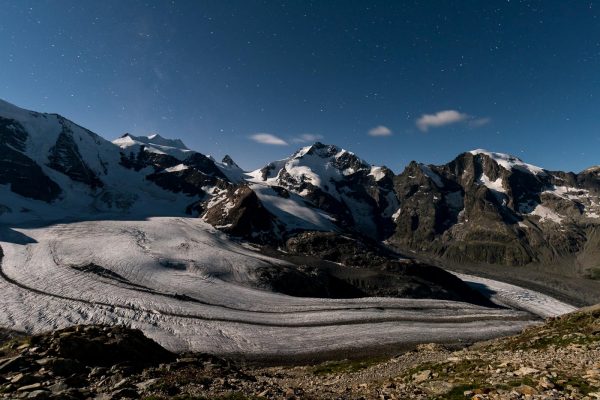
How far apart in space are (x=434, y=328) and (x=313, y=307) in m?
29.4

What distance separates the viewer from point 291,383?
30.8 metres

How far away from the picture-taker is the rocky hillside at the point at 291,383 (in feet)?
56.0

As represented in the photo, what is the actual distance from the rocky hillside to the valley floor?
3504cm

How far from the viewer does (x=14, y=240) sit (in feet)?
427

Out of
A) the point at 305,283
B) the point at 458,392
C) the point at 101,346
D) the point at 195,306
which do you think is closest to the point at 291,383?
the point at 458,392

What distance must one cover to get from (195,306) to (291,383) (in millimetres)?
63053

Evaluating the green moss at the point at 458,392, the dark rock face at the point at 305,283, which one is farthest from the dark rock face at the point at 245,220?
the green moss at the point at 458,392

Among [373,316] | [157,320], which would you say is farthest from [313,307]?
[157,320]

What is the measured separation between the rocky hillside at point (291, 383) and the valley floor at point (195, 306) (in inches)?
1380

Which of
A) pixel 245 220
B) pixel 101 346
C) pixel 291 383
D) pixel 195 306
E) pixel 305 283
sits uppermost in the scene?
pixel 245 220

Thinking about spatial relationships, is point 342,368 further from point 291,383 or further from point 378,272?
point 378,272

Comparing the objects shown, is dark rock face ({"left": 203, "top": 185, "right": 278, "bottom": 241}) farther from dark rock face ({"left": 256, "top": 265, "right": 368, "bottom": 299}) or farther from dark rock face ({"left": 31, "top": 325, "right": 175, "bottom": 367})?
dark rock face ({"left": 31, "top": 325, "right": 175, "bottom": 367})

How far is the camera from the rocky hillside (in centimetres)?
1706

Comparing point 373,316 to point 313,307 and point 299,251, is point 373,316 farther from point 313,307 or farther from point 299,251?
point 299,251
